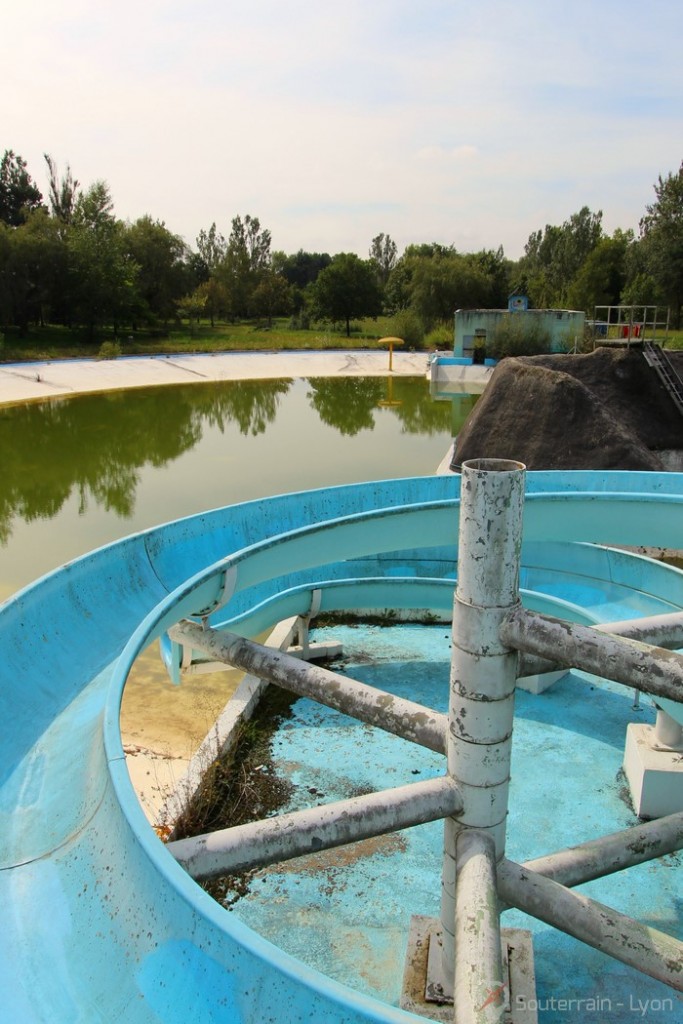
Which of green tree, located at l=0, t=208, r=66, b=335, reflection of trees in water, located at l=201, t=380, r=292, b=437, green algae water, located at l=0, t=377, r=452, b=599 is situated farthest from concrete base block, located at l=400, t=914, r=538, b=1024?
green tree, located at l=0, t=208, r=66, b=335

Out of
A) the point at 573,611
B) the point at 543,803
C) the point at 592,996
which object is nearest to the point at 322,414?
the point at 573,611

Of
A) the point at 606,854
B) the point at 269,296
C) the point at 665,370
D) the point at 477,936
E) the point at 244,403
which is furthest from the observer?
the point at 269,296

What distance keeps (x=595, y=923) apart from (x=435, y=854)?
2706mm

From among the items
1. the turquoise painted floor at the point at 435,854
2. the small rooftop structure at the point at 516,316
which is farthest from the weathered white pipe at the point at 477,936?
the small rooftop structure at the point at 516,316

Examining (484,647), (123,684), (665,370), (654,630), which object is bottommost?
(123,684)

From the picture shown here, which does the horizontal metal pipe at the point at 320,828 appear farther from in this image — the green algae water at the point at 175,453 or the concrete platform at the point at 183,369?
the concrete platform at the point at 183,369

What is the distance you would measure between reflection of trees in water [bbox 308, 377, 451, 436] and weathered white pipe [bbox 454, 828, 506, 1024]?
2201cm

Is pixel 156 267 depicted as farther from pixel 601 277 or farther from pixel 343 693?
pixel 343 693

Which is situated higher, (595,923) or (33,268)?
(33,268)

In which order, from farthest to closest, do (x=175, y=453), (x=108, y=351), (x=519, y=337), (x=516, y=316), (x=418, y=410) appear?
(x=108, y=351)
(x=516, y=316)
(x=519, y=337)
(x=418, y=410)
(x=175, y=453)

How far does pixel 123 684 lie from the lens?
13.0 ft

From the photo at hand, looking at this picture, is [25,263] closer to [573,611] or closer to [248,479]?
[248,479]

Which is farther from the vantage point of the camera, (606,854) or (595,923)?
(606,854)

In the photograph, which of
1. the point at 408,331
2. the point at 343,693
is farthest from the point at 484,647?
the point at 408,331
